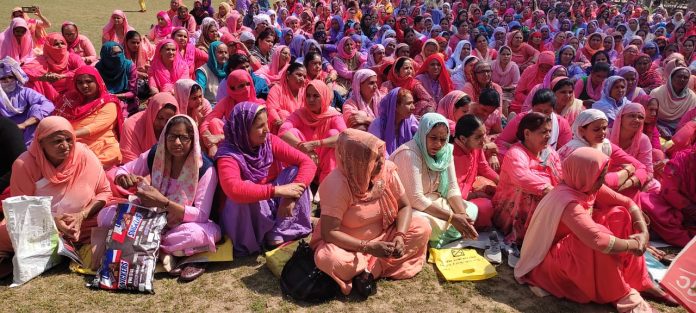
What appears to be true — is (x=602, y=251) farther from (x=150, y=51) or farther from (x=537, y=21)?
(x=537, y=21)

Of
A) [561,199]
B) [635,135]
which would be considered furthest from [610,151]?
[561,199]

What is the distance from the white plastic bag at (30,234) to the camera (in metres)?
3.02

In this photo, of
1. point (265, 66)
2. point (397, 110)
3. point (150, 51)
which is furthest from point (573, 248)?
point (150, 51)

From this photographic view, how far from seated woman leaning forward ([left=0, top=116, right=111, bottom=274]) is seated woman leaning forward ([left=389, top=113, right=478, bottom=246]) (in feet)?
7.50

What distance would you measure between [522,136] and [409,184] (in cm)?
111

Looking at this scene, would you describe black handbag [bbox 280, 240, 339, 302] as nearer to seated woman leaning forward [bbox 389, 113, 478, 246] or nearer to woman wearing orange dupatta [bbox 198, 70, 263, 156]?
seated woman leaning forward [bbox 389, 113, 478, 246]

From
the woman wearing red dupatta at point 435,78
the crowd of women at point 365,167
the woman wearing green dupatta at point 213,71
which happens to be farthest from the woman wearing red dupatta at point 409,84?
the woman wearing green dupatta at point 213,71

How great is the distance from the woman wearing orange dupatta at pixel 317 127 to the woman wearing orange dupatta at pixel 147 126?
1078 millimetres

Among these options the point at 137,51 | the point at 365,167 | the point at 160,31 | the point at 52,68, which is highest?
the point at 160,31

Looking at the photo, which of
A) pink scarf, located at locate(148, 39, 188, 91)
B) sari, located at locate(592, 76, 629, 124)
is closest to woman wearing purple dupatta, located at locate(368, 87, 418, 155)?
sari, located at locate(592, 76, 629, 124)

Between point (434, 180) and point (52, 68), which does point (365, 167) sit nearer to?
point (434, 180)

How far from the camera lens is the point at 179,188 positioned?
3.39 m

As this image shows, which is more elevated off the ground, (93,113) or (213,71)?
(213,71)

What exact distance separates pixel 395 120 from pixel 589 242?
7.63 ft
